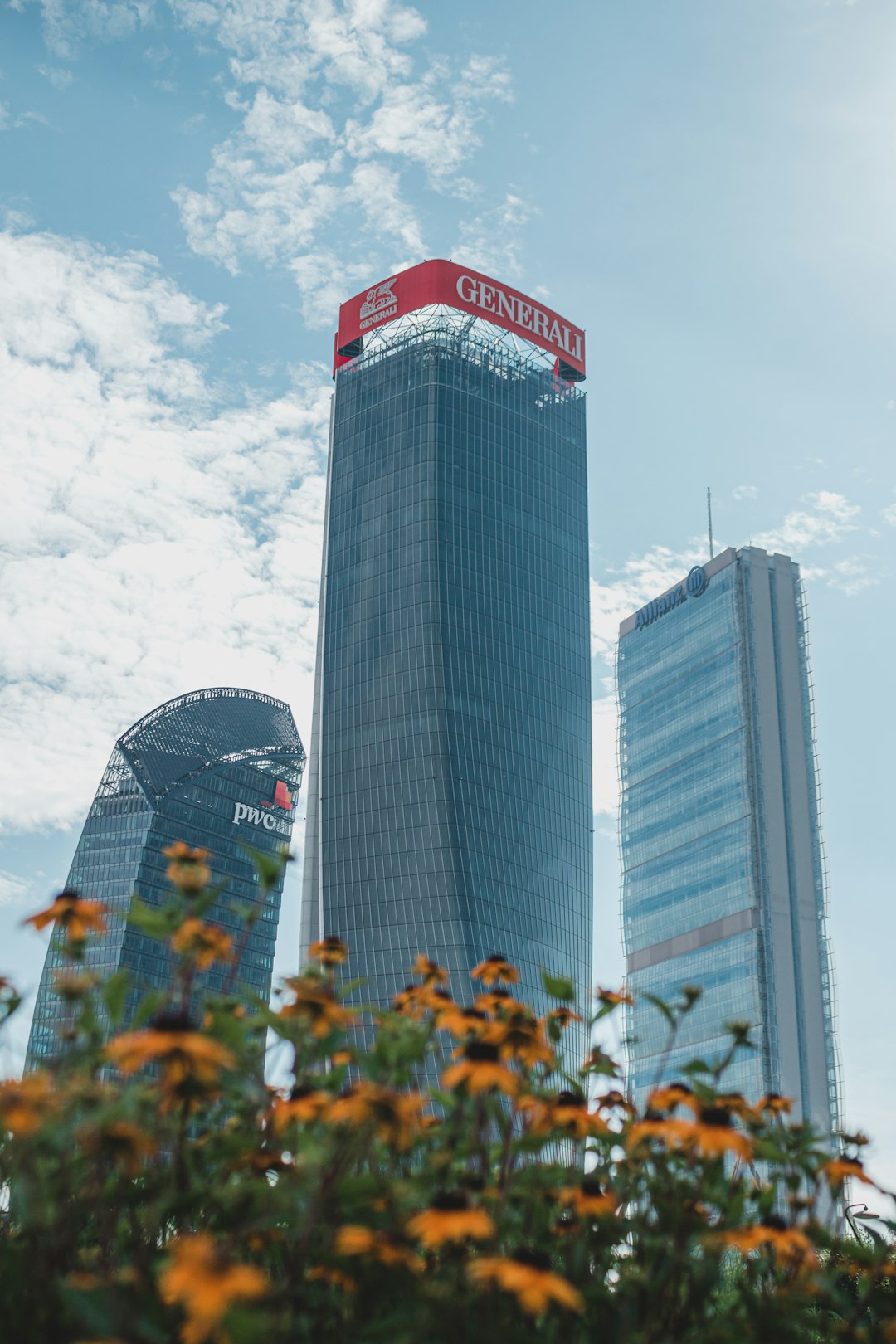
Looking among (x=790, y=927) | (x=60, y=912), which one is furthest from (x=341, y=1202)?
(x=790, y=927)

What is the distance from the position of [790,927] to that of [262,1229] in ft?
646

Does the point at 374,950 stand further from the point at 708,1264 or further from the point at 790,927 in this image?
the point at 708,1264

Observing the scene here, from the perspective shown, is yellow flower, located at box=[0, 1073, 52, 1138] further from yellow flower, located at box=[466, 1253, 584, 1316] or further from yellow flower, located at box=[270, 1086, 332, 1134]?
yellow flower, located at box=[466, 1253, 584, 1316]

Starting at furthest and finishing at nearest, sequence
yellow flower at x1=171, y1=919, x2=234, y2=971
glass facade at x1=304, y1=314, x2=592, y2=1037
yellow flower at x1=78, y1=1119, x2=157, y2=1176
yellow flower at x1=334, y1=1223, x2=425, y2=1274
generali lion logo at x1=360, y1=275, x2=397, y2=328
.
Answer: generali lion logo at x1=360, y1=275, x2=397, y2=328
glass facade at x1=304, y1=314, x2=592, y2=1037
yellow flower at x1=171, y1=919, x2=234, y2=971
yellow flower at x1=334, y1=1223, x2=425, y2=1274
yellow flower at x1=78, y1=1119, x2=157, y2=1176

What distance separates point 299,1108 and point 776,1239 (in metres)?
3.61

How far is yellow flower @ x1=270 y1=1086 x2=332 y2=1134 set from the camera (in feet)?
27.3

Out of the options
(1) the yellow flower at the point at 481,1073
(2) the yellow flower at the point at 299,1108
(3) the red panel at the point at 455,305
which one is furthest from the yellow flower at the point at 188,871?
(3) the red panel at the point at 455,305

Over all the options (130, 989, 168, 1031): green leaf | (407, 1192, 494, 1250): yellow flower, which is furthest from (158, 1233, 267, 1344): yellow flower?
(130, 989, 168, 1031): green leaf

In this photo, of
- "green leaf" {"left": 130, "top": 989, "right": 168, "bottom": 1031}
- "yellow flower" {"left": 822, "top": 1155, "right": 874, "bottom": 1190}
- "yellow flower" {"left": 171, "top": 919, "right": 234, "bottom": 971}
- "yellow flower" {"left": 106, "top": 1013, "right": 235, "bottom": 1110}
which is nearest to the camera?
"yellow flower" {"left": 106, "top": 1013, "right": 235, "bottom": 1110}

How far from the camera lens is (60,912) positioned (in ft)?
29.8

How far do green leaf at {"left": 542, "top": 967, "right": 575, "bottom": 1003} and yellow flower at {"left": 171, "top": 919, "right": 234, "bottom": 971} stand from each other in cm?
231

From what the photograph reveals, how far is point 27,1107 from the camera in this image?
6.21 metres

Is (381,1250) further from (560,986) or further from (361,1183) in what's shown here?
(560,986)

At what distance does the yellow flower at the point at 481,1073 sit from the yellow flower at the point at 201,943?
1744mm
